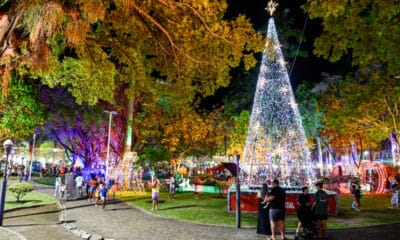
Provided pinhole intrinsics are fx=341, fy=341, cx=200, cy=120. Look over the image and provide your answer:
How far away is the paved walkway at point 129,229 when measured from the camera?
11.3 m

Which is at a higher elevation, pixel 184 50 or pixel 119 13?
pixel 119 13

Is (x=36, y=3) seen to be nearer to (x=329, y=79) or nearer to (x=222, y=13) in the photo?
(x=222, y=13)

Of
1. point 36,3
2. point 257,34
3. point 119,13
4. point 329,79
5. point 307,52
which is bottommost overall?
point 36,3

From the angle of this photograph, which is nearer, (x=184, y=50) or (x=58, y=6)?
(x=58, y=6)

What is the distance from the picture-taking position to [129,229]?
1263cm

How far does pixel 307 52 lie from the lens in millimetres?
51219

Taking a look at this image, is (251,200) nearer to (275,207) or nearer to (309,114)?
(275,207)

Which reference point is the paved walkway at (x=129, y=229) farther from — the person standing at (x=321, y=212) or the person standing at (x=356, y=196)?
the person standing at (x=356, y=196)

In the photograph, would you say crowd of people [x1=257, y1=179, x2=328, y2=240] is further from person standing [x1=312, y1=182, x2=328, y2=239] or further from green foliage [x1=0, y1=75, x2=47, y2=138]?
green foliage [x1=0, y1=75, x2=47, y2=138]

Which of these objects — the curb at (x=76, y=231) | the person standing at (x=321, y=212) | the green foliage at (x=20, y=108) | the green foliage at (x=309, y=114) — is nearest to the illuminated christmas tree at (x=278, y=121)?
the person standing at (x=321, y=212)

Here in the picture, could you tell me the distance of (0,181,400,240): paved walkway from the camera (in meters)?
11.3

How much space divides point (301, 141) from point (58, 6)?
18697 millimetres

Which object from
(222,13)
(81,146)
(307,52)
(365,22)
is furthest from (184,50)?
(307,52)

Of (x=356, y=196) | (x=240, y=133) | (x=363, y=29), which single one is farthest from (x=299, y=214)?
(x=240, y=133)
